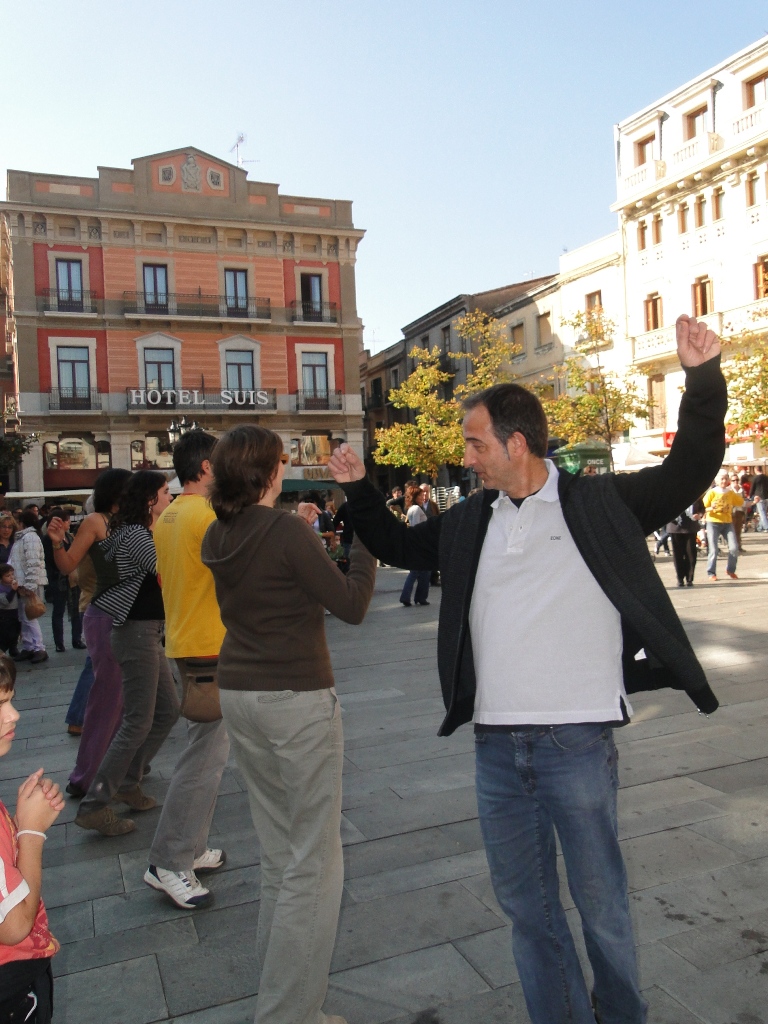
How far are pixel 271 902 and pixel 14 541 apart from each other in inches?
322

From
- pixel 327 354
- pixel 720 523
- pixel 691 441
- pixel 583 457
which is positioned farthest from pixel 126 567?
pixel 327 354

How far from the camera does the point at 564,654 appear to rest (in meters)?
2.21

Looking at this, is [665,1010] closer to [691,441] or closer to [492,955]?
[492,955]

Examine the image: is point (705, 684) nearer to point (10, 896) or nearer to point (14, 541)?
point (10, 896)

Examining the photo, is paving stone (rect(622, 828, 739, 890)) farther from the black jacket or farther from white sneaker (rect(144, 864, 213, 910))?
white sneaker (rect(144, 864, 213, 910))

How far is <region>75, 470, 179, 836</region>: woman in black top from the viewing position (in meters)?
4.11

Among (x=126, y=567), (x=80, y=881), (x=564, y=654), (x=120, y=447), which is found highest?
(x=120, y=447)

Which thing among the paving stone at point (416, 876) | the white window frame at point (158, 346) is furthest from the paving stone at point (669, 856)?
the white window frame at point (158, 346)

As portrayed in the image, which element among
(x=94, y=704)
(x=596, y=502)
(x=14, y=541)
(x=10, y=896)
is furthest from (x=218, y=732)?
(x=14, y=541)

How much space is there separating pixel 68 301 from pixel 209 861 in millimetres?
31585

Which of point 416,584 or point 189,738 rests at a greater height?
point 189,738

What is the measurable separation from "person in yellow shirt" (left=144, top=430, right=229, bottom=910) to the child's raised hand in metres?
1.49

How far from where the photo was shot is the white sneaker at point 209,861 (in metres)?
3.66

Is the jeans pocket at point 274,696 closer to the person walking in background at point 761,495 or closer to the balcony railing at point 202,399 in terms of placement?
the person walking in background at point 761,495
